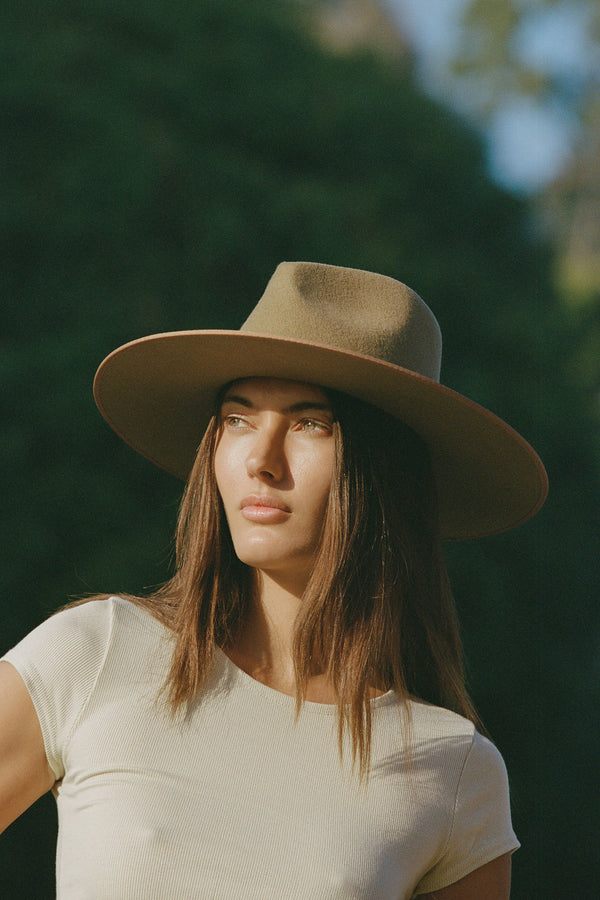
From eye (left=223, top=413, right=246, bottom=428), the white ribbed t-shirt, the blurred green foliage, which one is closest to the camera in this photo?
the white ribbed t-shirt

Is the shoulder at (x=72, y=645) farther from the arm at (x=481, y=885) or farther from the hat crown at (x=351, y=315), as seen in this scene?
the arm at (x=481, y=885)

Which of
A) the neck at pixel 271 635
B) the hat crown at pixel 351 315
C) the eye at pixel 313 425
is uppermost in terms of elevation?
the hat crown at pixel 351 315

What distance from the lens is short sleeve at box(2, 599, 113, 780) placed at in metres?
1.85

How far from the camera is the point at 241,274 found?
5352 millimetres

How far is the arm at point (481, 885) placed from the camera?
80.8 inches

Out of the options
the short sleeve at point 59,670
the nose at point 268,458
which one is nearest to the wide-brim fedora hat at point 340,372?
the nose at point 268,458

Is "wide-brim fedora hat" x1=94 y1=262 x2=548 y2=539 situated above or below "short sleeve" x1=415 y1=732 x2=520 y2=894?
above

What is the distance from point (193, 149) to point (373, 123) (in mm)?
1247

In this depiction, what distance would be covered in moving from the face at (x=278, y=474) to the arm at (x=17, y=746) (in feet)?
1.48

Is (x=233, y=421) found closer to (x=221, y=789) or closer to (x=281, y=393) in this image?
(x=281, y=393)

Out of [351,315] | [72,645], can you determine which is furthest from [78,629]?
[351,315]

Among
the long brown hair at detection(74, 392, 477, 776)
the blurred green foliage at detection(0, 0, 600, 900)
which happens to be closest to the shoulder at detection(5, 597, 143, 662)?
the long brown hair at detection(74, 392, 477, 776)

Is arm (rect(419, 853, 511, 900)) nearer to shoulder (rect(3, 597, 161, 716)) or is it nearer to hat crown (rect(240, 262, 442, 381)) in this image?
shoulder (rect(3, 597, 161, 716))

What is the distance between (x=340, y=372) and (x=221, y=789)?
76cm
